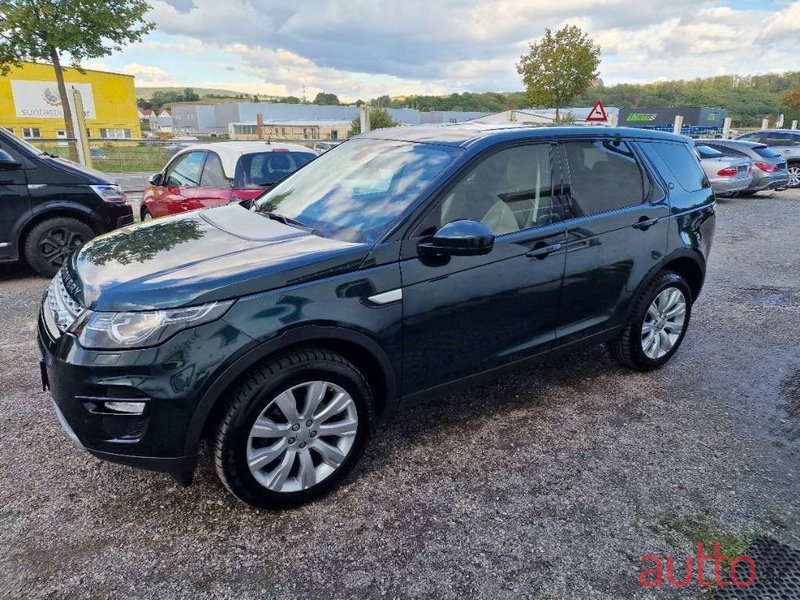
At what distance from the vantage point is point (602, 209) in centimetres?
352

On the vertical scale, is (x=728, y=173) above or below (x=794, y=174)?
above

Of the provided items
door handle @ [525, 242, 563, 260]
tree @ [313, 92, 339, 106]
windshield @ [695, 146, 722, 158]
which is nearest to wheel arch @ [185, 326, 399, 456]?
→ door handle @ [525, 242, 563, 260]

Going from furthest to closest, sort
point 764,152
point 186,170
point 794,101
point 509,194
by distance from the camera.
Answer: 1. point 794,101
2. point 764,152
3. point 186,170
4. point 509,194

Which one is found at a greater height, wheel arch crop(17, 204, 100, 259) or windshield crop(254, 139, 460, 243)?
windshield crop(254, 139, 460, 243)

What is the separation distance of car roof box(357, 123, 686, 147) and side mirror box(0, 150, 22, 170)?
4.23 meters

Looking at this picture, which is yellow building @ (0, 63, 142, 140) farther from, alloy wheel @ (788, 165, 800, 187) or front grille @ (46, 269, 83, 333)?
front grille @ (46, 269, 83, 333)

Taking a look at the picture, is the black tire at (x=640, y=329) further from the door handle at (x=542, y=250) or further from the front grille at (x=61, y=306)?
the front grille at (x=61, y=306)

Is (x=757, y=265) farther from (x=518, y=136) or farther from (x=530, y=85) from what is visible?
(x=530, y=85)

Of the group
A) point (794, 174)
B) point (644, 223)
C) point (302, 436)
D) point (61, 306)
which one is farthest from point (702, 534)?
point (794, 174)

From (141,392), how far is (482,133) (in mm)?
2256

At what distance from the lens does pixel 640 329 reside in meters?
3.90

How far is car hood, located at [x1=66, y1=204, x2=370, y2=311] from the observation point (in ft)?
7.45

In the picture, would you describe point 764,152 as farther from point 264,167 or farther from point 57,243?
point 57,243

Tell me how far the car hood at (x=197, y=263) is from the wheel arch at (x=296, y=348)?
9.7 inches
